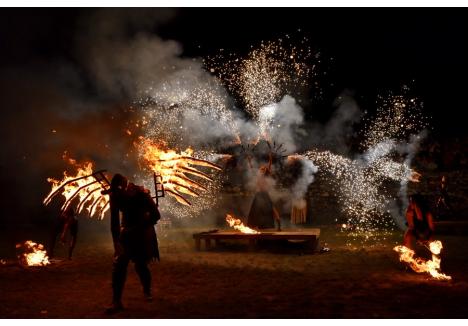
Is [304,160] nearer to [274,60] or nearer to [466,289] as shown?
[274,60]

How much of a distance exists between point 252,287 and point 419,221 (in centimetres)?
356

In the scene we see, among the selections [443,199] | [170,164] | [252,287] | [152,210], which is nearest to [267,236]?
[170,164]

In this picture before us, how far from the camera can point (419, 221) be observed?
8320mm

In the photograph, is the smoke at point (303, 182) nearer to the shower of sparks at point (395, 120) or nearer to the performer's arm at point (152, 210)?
the shower of sparks at point (395, 120)

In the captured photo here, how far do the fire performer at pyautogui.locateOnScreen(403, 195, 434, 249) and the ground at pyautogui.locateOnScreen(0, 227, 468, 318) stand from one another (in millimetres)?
660

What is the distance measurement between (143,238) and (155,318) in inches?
40.7

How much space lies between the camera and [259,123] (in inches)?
638

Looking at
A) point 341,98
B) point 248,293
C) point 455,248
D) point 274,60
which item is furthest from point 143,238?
point 341,98

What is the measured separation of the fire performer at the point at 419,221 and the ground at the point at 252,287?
66 centimetres

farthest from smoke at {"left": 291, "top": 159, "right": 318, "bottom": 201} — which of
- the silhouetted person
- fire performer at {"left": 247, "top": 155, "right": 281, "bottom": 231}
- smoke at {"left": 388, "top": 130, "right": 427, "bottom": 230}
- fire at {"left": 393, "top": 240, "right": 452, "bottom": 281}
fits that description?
fire at {"left": 393, "top": 240, "right": 452, "bottom": 281}

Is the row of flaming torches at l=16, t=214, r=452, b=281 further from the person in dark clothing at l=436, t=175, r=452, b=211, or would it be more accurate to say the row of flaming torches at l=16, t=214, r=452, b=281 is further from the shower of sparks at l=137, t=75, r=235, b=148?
the person in dark clothing at l=436, t=175, r=452, b=211

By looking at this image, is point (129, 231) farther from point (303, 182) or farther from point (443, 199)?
point (443, 199)

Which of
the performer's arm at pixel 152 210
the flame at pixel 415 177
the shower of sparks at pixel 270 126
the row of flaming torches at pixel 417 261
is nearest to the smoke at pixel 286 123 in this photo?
the shower of sparks at pixel 270 126

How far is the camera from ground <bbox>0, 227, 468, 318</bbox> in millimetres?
5586
